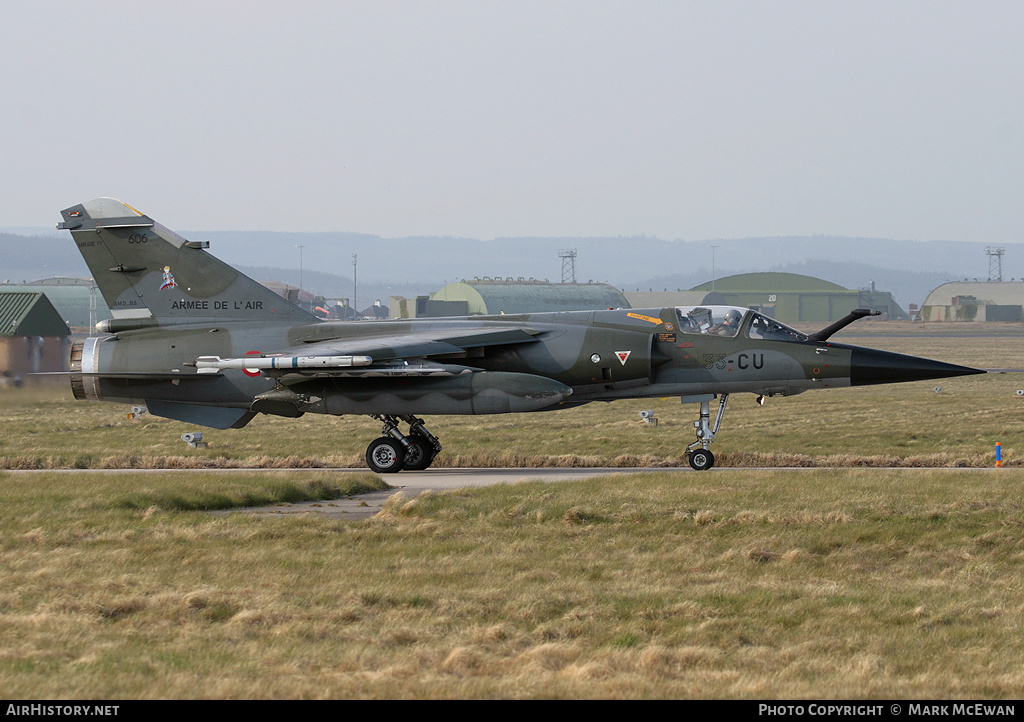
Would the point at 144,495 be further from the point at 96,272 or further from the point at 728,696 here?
the point at 728,696

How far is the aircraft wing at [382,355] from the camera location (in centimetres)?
1841

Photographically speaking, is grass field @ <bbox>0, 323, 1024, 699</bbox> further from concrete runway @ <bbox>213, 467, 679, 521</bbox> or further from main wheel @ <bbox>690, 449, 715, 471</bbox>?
main wheel @ <bbox>690, 449, 715, 471</bbox>

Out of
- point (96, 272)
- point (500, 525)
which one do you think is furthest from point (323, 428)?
point (500, 525)

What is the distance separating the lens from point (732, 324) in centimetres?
2005

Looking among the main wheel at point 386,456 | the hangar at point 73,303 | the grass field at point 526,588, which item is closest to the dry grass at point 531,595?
the grass field at point 526,588

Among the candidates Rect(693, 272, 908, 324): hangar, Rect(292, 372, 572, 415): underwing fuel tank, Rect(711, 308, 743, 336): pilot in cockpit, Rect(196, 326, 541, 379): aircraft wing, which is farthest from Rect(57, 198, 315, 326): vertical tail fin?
Rect(693, 272, 908, 324): hangar

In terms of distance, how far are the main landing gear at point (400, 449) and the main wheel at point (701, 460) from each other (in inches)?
196

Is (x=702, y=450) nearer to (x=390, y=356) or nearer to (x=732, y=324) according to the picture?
(x=732, y=324)

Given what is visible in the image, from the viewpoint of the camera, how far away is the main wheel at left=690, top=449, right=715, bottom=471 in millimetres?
19453

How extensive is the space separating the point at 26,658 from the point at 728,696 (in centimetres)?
489

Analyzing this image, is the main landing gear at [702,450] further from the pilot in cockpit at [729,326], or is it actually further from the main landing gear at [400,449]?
the main landing gear at [400,449]

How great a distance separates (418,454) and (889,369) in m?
8.95

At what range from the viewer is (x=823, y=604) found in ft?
30.7
